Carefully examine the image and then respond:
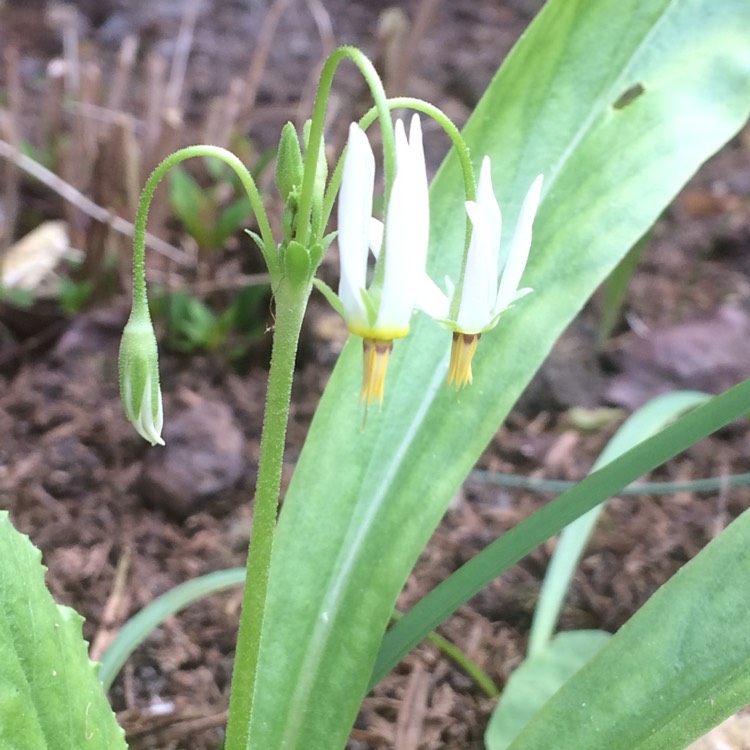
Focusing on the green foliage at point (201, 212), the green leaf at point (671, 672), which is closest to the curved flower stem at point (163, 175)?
the green leaf at point (671, 672)

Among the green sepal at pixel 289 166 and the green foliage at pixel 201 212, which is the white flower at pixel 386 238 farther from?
the green foliage at pixel 201 212

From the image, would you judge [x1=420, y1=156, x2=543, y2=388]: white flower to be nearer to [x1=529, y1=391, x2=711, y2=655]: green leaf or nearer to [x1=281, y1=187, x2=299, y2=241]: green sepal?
[x1=281, y1=187, x2=299, y2=241]: green sepal

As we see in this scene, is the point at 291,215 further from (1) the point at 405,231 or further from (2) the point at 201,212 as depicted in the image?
(2) the point at 201,212

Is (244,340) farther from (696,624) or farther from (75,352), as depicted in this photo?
(696,624)

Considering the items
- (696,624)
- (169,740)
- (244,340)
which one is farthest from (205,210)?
(696,624)

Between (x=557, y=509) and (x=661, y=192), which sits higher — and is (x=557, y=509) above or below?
below
